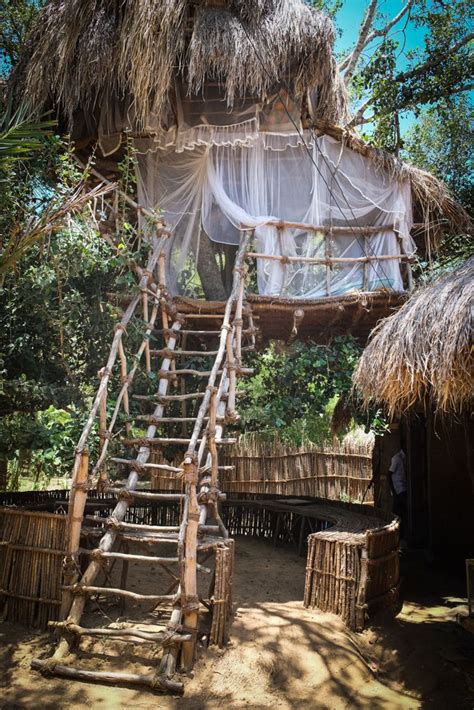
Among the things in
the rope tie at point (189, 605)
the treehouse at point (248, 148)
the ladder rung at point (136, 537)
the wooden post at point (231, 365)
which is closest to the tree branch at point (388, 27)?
the treehouse at point (248, 148)

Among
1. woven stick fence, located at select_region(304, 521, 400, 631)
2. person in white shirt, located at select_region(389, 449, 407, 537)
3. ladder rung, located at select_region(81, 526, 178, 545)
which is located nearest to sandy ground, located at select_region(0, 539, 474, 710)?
woven stick fence, located at select_region(304, 521, 400, 631)

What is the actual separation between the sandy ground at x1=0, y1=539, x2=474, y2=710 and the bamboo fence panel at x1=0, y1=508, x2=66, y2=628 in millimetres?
155

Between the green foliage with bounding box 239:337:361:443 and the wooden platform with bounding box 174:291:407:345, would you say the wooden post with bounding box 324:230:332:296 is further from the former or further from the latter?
the green foliage with bounding box 239:337:361:443

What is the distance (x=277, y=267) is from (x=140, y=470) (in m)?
3.19

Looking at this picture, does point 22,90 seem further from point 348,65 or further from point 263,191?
point 348,65

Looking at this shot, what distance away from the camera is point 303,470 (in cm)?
1092

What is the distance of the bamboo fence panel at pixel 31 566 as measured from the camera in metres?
4.49

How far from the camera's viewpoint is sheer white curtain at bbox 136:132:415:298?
23.3ft

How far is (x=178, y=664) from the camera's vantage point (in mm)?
3863

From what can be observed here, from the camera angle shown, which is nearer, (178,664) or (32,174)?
(178,664)

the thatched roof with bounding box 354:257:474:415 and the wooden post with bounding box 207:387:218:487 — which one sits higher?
the thatched roof with bounding box 354:257:474:415

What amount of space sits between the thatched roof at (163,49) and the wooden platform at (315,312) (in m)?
2.24

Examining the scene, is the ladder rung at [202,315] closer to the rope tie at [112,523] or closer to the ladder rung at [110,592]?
the rope tie at [112,523]

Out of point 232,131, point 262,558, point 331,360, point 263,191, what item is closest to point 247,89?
point 232,131
